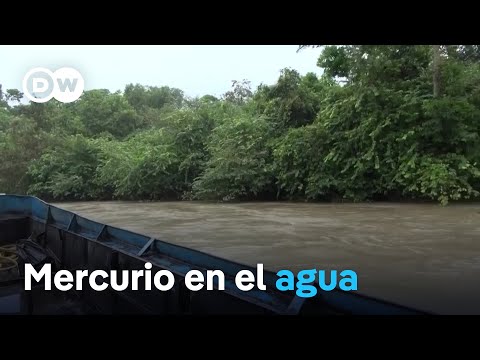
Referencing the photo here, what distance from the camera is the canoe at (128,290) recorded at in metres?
3.39

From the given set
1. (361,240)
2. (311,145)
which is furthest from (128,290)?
(311,145)

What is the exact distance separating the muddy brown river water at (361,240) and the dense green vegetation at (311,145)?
103cm

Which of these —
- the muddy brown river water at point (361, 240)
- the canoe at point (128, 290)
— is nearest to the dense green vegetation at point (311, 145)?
the muddy brown river water at point (361, 240)

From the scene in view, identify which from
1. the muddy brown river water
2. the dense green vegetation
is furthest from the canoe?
the dense green vegetation

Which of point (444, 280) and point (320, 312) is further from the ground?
point (320, 312)

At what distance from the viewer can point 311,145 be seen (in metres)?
15.5

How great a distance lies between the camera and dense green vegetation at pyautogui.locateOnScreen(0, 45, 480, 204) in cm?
1329

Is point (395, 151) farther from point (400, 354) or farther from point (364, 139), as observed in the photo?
point (400, 354)

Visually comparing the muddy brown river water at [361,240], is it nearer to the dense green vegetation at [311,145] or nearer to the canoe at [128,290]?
the dense green vegetation at [311,145]

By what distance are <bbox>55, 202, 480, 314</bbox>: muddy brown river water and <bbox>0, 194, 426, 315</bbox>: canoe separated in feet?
6.76

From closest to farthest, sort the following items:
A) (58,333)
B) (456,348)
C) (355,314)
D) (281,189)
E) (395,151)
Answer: (456,348), (58,333), (355,314), (395,151), (281,189)

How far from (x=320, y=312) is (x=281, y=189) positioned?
13177 millimetres
